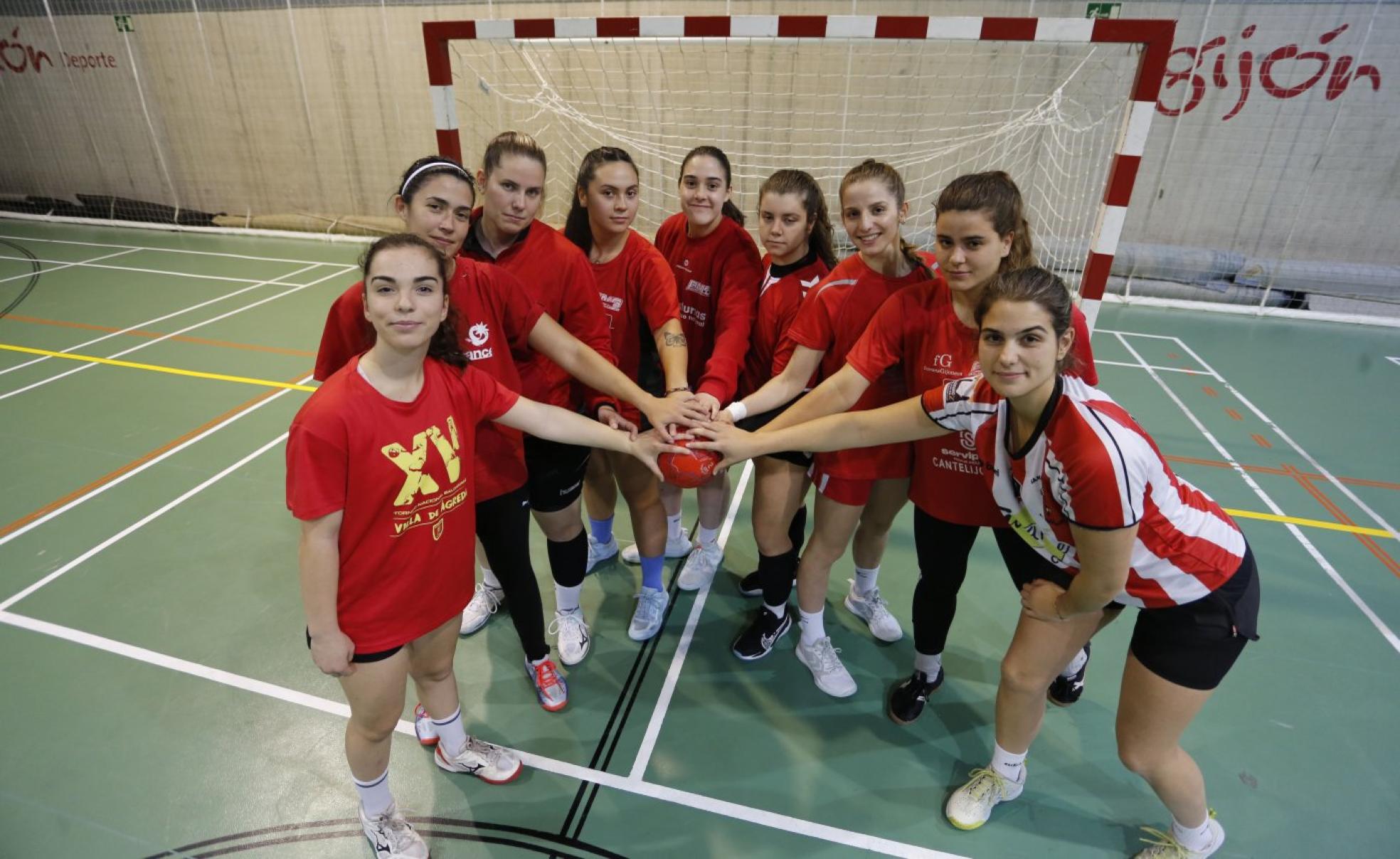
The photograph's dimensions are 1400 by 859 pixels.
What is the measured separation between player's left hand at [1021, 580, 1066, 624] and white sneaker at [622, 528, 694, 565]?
208 cm

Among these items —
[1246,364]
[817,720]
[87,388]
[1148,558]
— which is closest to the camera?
[1148,558]

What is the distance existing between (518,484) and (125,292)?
28.6 feet

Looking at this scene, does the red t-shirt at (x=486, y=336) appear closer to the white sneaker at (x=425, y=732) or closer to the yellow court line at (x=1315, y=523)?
the white sneaker at (x=425, y=732)

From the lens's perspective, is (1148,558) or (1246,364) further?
(1246,364)

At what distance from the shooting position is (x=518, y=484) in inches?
92.2

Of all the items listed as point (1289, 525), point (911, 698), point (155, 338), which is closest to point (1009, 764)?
point (911, 698)

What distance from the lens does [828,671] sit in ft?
9.38

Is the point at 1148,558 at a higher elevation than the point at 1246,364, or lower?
higher

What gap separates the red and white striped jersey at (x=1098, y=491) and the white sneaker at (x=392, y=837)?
7.06 ft

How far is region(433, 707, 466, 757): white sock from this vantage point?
2.33 metres

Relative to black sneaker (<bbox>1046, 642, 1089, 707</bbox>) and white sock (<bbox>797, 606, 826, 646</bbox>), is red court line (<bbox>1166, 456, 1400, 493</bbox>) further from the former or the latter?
white sock (<bbox>797, 606, 826, 646</bbox>)

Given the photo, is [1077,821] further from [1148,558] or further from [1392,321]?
[1392,321]

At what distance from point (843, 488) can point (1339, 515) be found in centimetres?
386

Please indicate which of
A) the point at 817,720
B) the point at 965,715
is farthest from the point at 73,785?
the point at 965,715
